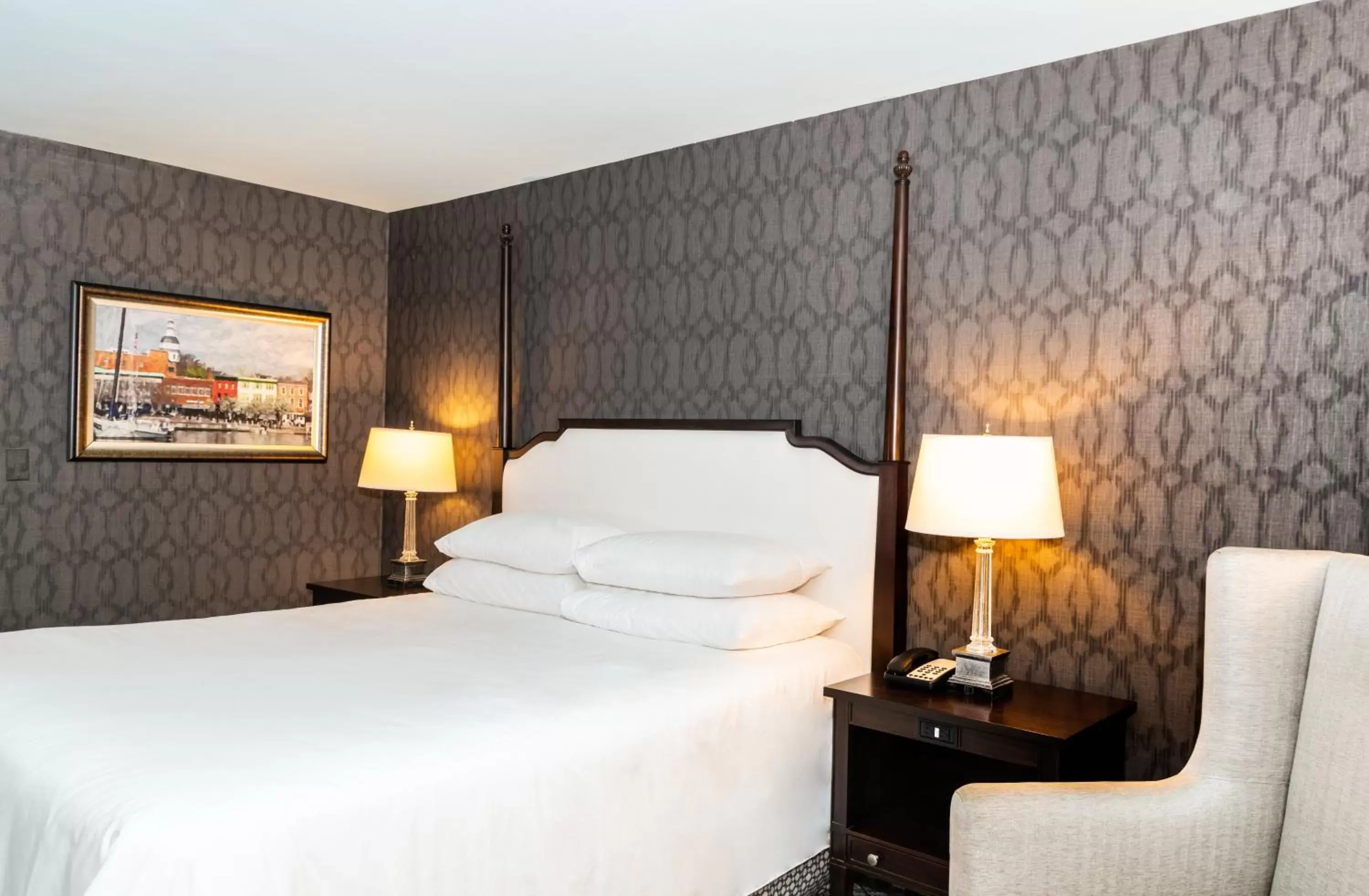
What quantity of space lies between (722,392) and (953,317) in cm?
88

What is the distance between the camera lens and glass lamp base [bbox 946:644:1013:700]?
2.51 metres

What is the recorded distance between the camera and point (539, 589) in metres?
3.24

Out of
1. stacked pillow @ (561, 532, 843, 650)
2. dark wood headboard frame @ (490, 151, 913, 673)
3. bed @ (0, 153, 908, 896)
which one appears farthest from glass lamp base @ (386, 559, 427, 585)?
dark wood headboard frame @ (490, 151, 913, 673)

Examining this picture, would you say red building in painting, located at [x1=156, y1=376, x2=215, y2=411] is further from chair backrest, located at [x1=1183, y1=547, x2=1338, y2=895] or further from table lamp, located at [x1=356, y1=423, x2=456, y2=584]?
chair backrest, located at [x1=1183, y1=547, x2=1338, y2=895]

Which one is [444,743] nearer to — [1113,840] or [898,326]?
[1113,840]

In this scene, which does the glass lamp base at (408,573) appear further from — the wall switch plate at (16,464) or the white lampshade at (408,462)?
the wall switch plate at (16,464)

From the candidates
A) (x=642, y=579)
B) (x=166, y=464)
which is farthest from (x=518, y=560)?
(x=166, y=464)

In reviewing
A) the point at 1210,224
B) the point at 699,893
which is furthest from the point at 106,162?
the point at 1210,224

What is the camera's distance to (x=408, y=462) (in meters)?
4.06

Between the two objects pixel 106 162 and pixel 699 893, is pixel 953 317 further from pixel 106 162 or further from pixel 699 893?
pixel 106 162

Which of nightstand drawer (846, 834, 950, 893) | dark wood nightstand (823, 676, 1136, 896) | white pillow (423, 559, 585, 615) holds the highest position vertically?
white pillow (423, 559, 585, 615)

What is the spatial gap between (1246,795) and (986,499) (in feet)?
2.85

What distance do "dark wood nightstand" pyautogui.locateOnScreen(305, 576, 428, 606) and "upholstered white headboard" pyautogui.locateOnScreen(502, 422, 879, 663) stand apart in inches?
20.1

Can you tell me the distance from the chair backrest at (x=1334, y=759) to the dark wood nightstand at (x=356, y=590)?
288 cm
